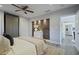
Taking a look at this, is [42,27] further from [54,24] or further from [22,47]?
[22,47]

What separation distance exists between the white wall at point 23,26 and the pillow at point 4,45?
29 centimetres

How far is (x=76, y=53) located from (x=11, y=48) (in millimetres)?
1146

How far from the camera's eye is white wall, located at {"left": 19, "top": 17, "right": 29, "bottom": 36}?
1.83 metres

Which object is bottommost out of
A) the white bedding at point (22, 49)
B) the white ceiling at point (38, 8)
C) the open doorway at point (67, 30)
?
the white bedding at point (22, 49)

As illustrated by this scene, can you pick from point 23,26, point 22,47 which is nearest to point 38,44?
point 22,47

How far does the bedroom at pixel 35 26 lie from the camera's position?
169 centimetres

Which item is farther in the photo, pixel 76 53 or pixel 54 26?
pixel 54 26

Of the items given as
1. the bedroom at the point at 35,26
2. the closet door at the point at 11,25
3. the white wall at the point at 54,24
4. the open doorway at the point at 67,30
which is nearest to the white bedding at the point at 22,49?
the bedroom at the point at 35,26

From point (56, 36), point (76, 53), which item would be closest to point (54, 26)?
point (56, 36)

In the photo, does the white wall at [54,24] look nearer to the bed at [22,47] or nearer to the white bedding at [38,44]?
the white bedding at [38,44]

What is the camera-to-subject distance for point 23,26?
1.85 meters

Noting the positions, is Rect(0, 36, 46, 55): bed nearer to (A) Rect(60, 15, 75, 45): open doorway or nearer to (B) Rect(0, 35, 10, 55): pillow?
(B) Rect(0, 35, 10, 55): pillow

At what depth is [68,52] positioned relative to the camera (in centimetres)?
169
